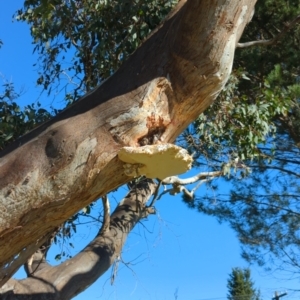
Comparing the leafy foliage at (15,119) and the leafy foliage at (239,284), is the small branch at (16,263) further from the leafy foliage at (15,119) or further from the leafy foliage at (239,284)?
the leafy foliage at (239,284)

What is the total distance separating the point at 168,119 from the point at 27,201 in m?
0.69

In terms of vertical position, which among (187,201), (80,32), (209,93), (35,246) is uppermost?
(187,201)

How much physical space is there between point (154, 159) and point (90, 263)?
3.13m

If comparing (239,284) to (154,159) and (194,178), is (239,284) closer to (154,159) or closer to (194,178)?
(194,178)

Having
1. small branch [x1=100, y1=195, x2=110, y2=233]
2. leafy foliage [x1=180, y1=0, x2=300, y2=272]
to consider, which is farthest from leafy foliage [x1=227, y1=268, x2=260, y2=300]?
small branch [x1=100, y1=195, x2=110, y2=233]

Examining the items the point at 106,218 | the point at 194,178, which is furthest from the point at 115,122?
the point at 194,178

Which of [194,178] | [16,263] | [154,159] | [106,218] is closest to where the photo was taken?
[154,159]

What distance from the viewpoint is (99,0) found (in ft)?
19.0

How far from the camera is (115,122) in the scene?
2.28 m

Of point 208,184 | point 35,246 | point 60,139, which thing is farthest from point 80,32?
point 60,139

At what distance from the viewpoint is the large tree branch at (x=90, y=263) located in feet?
15.3

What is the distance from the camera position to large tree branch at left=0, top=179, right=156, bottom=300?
184 inches

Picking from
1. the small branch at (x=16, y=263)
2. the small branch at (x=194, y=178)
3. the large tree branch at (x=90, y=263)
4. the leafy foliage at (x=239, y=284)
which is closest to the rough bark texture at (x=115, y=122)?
the small branch at (x=16, y=263)

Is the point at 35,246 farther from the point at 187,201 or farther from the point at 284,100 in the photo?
the point at 187,201
